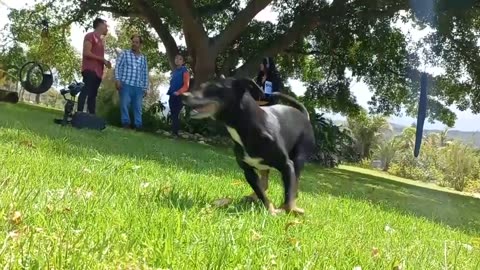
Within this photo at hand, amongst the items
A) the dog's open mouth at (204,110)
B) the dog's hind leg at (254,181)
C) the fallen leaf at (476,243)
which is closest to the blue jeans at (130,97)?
the dog's hind leg at (254,181)

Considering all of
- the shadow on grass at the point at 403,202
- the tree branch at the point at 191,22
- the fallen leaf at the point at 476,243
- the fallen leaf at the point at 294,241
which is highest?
the tree branch at the point at 191,22

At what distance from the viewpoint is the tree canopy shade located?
15.0 m

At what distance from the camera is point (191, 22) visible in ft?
47.8

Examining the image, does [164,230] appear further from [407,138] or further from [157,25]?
[407,138]

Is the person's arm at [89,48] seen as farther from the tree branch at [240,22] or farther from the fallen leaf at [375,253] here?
the fallen leaf at [375,253]

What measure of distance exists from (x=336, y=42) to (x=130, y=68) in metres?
Answer: 9.73

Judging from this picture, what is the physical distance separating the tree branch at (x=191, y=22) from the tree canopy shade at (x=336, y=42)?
0.09 ft

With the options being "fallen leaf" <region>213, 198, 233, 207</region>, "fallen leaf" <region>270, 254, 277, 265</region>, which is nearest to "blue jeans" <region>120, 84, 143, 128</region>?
"fallen leaf" <region>213, 198, 233, 207</region>

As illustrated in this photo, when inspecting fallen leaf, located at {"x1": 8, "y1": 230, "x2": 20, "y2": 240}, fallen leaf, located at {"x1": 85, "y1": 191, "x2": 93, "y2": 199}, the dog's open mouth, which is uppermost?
the dog's open mouth

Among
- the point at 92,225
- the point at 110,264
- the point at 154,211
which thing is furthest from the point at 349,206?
the point at 110,264

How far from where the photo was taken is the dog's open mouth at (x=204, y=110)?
305 cm

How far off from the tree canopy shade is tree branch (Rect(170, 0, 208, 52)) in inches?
1.0

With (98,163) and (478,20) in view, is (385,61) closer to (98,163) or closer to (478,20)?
(478,20)

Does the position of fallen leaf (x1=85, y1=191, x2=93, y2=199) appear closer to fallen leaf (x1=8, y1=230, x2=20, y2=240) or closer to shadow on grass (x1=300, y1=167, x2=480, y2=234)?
fallen leaf (x1=8, y1=230, x2=20, y2=240)
